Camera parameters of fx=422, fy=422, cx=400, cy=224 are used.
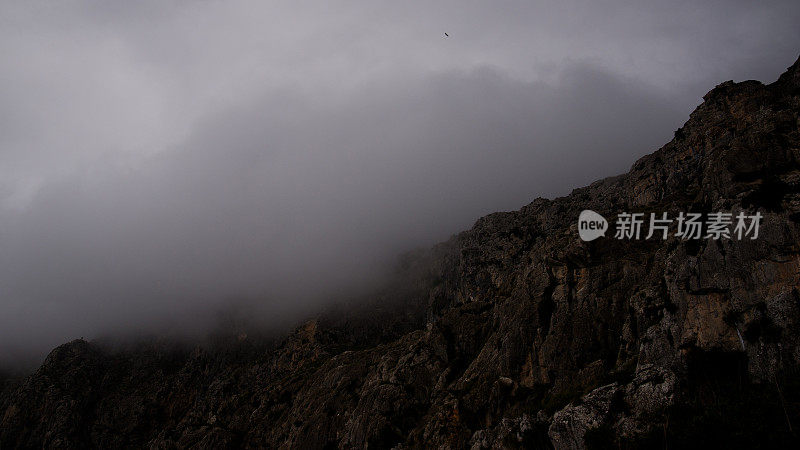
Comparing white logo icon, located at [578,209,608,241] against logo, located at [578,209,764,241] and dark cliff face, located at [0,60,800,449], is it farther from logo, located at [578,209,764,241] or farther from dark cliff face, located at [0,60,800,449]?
dark cliff face, located at [0,60,800,449]

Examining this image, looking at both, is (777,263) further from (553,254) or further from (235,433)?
(235,433)

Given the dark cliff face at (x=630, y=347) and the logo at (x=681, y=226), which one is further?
the logo at (x=681, y=226)

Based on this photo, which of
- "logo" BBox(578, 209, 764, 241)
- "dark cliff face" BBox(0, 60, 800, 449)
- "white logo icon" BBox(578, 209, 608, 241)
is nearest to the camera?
"dark cliff face" BBox(0, 60, 800, 449)

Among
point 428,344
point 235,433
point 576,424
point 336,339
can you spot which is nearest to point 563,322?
point 576,424

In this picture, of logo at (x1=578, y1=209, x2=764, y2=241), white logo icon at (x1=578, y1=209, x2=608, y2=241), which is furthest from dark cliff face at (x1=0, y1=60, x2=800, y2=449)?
Answer: white logo icon at (x1=578, y1=209, x2=608, y2=241)

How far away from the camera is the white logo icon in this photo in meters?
75.3

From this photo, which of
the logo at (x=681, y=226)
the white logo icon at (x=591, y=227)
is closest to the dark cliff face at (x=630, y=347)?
the logo at (x=681, y=226)

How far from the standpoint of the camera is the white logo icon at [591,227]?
75.3 m

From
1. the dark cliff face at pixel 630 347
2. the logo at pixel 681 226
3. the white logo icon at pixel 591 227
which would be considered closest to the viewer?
the dark cliff face at pixel 630 347

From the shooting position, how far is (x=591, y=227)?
7744 cm

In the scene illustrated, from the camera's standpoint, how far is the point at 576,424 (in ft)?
138

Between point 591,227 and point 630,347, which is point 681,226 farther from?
point 630,347

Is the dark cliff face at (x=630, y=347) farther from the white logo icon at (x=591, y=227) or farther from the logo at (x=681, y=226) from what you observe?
the white logo icon at (x=591, y=227)

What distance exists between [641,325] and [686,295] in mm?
7553
